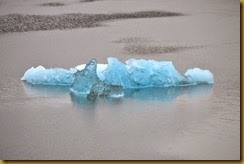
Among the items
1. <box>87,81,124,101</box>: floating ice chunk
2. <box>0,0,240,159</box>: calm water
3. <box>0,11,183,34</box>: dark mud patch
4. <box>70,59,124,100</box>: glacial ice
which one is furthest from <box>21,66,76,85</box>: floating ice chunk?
<box>0,11,183,34</box>: dark mud patch

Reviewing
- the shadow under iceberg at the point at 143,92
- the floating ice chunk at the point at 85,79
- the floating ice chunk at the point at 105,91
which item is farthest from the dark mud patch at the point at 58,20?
the floating ice chunk at the point at 105,91

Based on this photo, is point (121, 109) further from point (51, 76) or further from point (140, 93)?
point (51, 76)

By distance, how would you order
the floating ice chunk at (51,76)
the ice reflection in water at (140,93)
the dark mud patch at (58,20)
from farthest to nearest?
the dark mud patch at (58,20) → the floating ice chunk at (51,76) → the ice reflection in water at (140,93)

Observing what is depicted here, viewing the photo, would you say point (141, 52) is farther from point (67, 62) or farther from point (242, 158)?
point (242, 158)

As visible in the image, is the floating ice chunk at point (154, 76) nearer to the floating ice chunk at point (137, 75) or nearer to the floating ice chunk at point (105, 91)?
the floating ice chunk at point (137, 75)

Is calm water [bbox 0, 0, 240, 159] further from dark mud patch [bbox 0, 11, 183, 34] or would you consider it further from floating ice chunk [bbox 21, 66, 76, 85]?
dark mud patch [bbox 0, 11, 183, 34]

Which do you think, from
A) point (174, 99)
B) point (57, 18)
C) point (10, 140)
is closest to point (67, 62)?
point (174, 99)
